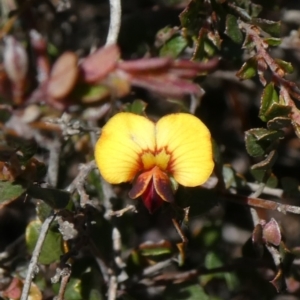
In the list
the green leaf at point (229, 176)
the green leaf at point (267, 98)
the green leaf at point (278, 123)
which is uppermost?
the green leaf at point (267, 98)

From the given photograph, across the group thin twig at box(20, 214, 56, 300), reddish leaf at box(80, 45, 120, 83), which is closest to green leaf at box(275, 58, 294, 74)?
thin twig at box(20, 214, 56, 300)

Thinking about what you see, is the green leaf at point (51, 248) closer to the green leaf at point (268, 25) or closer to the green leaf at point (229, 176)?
the green leaf at point (229, 176)

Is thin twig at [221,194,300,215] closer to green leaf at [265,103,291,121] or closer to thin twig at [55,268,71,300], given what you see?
green leaf at [265,103,291,121]

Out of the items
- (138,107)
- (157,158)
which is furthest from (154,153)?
(138,107)

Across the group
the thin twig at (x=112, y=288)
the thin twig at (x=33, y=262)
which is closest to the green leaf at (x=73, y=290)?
the thin twig at (x=112, y=288)

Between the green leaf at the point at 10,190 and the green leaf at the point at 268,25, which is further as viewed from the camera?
the green leaf at the point at 268,25

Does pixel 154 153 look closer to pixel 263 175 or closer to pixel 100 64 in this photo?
pixel 263 175

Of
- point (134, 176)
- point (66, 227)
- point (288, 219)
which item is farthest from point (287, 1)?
point (66, 227)
